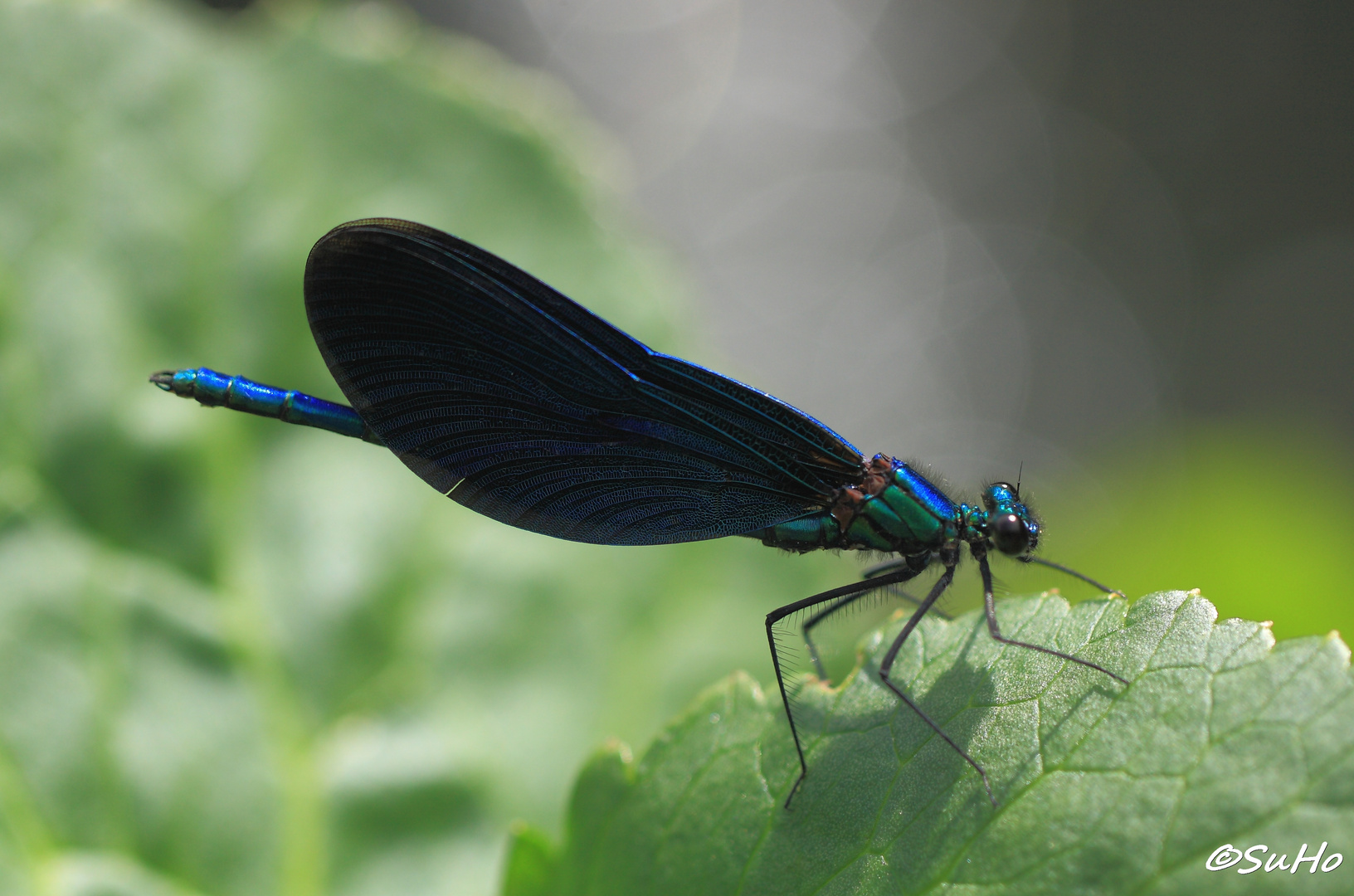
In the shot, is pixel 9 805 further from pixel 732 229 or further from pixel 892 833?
pixel 732 229

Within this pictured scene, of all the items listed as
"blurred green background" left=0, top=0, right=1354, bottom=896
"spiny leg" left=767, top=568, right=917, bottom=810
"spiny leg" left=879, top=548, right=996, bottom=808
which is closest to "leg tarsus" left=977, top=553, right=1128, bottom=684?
Result: "spiny leg" left=879, top=548, right=996, bottom=808

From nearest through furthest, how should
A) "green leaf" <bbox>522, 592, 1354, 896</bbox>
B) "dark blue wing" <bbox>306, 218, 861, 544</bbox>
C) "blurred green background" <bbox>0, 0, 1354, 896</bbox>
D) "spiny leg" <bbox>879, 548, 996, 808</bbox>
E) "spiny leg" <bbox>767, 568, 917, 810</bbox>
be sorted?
"green leaf" <bbox>522, 592, 1354, 896</bbox>
"spiny leg" <bbox>879, 548, 996, 808</bbox>
"spiny leg" <bbox>767, 568, 917, 810</bbox>
"blurred green background" <bbox>0, 0, 1354, 896</bbox>
"dark blue wing" <bbox>306, 218, 861, 544</bbox>

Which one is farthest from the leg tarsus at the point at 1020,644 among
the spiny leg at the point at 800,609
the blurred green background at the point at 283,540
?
the blurred green background at the point at 283,540

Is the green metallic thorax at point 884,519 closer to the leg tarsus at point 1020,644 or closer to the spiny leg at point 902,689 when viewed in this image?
the spiny leg at point 902,689

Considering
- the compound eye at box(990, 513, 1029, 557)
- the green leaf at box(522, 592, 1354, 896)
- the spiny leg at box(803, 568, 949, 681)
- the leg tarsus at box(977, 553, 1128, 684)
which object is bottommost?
the green leaf at box(522, 592, 1354, 896)

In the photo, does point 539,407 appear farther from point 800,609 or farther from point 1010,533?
point 1010,533

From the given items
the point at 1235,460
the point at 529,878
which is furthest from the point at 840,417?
the point at 529,878

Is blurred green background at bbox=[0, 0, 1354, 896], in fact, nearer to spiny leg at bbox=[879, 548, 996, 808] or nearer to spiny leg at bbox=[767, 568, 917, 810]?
spiny leg at bbox=[767, 568, 917, 810]
